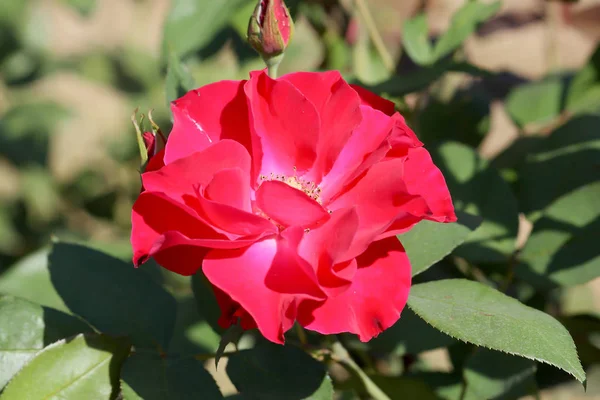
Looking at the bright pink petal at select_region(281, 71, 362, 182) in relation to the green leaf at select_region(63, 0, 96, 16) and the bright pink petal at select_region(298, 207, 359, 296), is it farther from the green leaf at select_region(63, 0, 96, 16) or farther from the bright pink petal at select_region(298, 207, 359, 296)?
the green leaf at select_region(63, 0, 96, 16)

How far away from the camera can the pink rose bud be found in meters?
0.77

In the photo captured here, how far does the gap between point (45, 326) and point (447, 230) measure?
0.48 metres

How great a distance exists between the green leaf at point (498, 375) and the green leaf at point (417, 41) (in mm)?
517

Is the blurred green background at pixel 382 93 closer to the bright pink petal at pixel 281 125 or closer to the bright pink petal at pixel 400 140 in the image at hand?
the bright pink petal at pixel 281 125

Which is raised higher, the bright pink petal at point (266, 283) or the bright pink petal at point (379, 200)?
the bright pink petal at point (379, 200)

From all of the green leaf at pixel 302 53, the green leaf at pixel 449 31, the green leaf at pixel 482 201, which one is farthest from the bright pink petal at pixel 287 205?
the green leaf at pixel 302 53

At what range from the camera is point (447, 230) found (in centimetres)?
81

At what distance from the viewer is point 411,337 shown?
0.93m

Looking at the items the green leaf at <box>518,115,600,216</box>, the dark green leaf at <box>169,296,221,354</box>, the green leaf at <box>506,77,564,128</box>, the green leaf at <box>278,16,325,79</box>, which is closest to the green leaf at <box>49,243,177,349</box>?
the dark green leaf at <box>169,296,221,354</box>

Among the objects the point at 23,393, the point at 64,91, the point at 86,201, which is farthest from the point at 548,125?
the point at 64,91

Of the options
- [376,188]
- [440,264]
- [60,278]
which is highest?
[376,188]

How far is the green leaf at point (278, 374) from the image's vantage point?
0.78m

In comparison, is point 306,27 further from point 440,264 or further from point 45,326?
point 45,326

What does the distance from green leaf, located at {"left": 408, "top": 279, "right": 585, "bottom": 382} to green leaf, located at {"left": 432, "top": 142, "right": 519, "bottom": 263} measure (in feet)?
0.75
